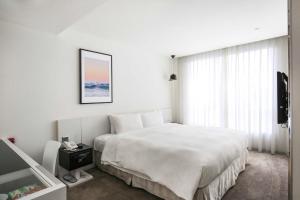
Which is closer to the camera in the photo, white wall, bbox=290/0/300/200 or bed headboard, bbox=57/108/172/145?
A: white wall, bbox=290/0/300/200

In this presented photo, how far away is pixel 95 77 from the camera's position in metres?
3.44

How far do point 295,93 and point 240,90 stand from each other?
125 inches

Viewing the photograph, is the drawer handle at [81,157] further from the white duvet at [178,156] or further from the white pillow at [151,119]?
the white pillow at [151,119]

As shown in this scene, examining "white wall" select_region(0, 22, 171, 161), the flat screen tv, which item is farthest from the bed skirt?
"white wall" select_region(0, 22, 171, 161)

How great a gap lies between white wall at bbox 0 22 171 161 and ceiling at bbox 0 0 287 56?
0.22 meters

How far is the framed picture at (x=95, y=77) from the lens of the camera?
325cm

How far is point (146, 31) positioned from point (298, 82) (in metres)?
2.57

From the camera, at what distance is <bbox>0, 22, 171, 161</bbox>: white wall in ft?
8.13

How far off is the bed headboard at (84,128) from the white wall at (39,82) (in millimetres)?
111

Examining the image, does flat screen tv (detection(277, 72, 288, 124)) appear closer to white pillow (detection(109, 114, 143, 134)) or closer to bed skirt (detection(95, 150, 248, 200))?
bed skirt (detection(95, 150, 248, 200))

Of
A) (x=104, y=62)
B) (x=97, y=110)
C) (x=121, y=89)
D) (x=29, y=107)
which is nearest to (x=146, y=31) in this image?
(x=104, y=62)

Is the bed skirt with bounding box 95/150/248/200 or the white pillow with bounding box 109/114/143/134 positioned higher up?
the white pillow with bounding box 109/114/143/134

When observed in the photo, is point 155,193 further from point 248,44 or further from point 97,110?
point 248,44

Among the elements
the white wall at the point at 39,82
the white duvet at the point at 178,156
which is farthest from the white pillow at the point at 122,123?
the white duvet at the point at 178,156
